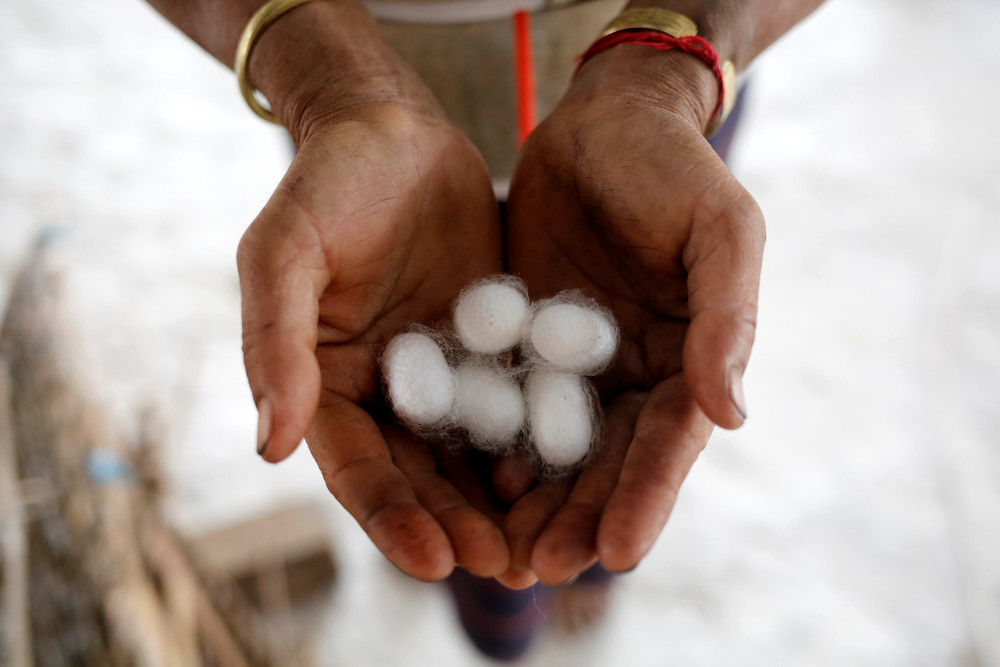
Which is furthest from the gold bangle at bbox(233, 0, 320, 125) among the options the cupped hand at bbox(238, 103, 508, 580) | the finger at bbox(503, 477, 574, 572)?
the finger at bbox(503, 477, 574, 572)

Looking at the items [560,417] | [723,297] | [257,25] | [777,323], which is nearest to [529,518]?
[560,417]

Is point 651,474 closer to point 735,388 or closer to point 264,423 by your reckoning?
point 735,388

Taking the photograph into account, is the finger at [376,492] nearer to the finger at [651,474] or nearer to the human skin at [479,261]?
the human skin at [479,261]

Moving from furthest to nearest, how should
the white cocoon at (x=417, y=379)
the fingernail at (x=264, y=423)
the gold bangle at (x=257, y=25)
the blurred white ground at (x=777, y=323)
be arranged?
the blurred white ground at (x=777, y=323)
the gold bangle at (x=257, y=25)
the white cocoon at (x=417, y=379)
the fingernail at (x=264, y=423)

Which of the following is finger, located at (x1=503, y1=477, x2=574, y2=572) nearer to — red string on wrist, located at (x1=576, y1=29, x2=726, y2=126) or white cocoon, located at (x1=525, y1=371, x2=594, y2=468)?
white cocoon, located at (x1=525, y1=371, x2=594, y2=468)

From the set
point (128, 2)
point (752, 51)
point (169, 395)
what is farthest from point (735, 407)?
point (128, 2)

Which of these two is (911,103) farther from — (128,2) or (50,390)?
(128,2)

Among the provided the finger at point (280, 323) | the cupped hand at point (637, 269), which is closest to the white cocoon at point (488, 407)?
the cupped hand at point (637, 269)
